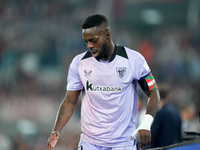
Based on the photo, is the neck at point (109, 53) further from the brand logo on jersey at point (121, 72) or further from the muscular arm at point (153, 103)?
the muscular arm at point (153, 103)

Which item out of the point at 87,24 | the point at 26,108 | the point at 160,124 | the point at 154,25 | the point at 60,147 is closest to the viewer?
the point at 87,24

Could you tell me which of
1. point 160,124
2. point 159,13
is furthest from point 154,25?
point 160,124

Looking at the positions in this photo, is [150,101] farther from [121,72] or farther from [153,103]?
[121,72]

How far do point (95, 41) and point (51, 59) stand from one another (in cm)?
928

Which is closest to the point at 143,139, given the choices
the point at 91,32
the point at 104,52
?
the point at 104,52

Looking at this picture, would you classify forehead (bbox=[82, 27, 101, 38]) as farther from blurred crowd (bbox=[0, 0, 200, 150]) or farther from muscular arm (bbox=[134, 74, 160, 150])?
blurred crowd (bbox=[0, 0, 200, 150])

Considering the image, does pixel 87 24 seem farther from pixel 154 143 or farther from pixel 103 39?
pixel 154 143

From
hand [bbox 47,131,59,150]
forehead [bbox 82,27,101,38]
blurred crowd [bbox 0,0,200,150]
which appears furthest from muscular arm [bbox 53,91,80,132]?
blurred crowd [bbox 0,0,200,150]

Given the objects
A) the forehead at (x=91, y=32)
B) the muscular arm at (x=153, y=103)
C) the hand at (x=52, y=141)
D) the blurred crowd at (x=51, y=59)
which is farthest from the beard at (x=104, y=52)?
the blurred crowd at (x=51, y=59)

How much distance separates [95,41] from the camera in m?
3.21

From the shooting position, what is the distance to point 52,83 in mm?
11961

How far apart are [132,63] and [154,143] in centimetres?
270

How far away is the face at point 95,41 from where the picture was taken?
321cm

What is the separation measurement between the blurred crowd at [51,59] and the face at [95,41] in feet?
23.2
